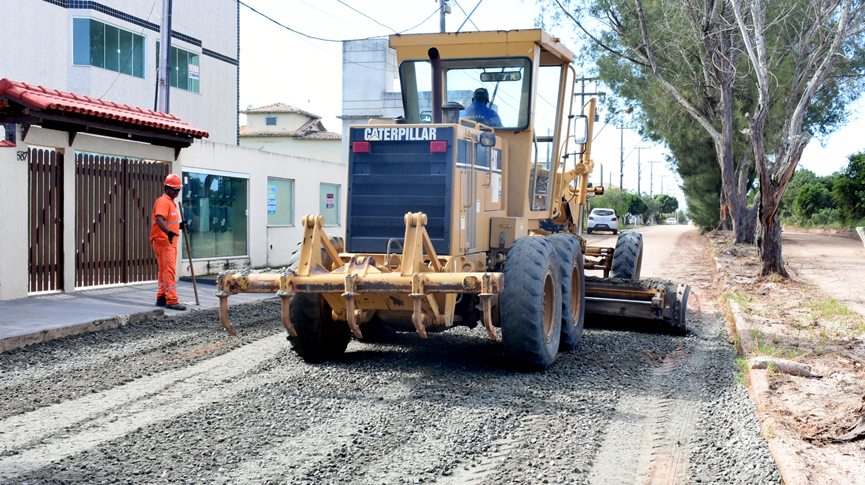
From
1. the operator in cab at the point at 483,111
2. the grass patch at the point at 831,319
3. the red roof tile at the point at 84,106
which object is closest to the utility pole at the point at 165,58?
the red roof tile at the point at 84,106

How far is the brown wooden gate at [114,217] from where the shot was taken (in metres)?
11.9

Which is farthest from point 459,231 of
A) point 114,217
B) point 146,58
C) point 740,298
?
point 146,58

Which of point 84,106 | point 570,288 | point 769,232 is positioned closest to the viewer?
point 570,288

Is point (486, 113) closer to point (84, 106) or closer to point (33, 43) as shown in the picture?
point (84, 106)

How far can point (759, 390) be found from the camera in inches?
238

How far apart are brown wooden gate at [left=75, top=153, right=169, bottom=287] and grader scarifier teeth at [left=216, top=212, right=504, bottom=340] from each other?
21.5ft

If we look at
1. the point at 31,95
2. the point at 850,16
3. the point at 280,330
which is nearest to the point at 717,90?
the point at 850,16

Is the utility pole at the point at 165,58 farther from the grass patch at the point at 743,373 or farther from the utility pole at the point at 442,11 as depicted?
the utility pole at the point at 442,11

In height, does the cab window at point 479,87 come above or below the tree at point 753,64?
below

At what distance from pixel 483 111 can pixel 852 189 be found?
101 feet

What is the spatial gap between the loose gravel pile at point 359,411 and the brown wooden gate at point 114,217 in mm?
4188

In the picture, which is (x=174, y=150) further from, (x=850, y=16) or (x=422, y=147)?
(x=850, y=16)

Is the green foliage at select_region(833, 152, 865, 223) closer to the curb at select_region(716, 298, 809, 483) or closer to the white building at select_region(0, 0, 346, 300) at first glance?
the white building at select_region(0, 0, 346, 300)

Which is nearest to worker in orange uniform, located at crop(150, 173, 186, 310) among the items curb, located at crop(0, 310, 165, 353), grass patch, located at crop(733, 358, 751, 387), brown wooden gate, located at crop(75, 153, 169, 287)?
curb, located at crop(0, 310, 165, 353)
